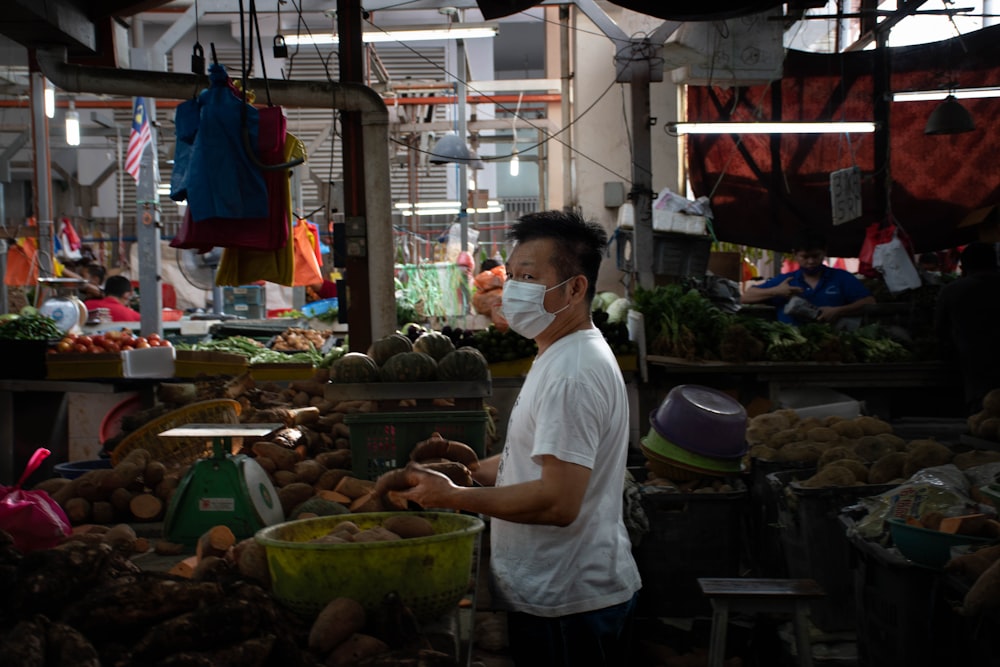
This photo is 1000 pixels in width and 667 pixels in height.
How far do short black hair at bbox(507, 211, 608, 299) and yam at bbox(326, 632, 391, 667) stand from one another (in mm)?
1118

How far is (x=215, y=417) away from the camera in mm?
4902

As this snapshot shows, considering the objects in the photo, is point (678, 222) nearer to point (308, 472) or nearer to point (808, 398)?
point (808, 398)

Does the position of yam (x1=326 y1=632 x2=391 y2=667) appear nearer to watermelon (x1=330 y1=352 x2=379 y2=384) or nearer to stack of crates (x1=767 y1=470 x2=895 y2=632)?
watermelon (x1=330 y1=352 x2=379 y2=384)

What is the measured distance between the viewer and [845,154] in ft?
37.8

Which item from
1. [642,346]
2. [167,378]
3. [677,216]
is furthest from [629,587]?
[677,216]

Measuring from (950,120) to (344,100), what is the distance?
636cm

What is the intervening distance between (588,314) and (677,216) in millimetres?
7404

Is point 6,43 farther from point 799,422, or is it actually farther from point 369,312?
point 799,422

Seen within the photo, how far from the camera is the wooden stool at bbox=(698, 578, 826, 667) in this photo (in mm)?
3842

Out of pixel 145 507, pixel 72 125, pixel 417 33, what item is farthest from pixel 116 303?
pixel 145 507

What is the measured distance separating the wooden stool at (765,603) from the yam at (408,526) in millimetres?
1748

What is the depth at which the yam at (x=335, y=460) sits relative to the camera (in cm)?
488

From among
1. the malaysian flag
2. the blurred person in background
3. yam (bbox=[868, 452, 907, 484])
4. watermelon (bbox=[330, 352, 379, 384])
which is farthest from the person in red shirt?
yam (bbox=[868, 452, 907, 484])

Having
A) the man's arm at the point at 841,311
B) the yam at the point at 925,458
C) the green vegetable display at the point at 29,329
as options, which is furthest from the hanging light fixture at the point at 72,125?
the yam at the point at 925,458
